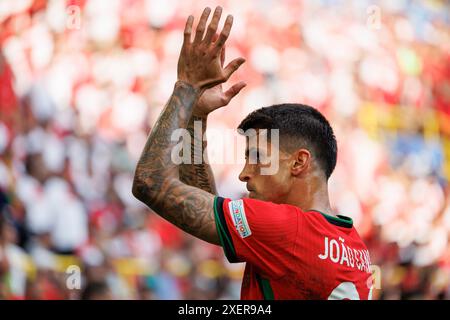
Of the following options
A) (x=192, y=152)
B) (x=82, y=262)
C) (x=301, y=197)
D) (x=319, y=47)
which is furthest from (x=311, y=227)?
(x=319, y=47)

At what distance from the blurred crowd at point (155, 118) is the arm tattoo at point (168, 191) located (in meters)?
2.20

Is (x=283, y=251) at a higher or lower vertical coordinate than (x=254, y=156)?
lower

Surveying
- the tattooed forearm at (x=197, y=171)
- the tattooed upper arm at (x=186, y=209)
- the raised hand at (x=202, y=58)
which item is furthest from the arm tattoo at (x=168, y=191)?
the tattooed forearm at (x=197, y=171)

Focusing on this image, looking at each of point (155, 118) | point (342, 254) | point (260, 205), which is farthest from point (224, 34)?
point (155, 118)

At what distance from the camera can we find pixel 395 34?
5051mm

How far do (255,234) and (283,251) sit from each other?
0.09 meters

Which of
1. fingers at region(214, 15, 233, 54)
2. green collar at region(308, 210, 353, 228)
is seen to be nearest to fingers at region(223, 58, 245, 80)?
fingers at region(214, 15, 233, 54)

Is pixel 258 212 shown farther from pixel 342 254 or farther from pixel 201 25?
pixel 201 25

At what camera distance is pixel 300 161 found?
2.06m

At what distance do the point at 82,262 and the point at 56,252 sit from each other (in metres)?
0.16

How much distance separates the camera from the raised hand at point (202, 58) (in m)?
1.83

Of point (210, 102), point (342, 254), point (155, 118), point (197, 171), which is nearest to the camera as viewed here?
point (342, 254)
